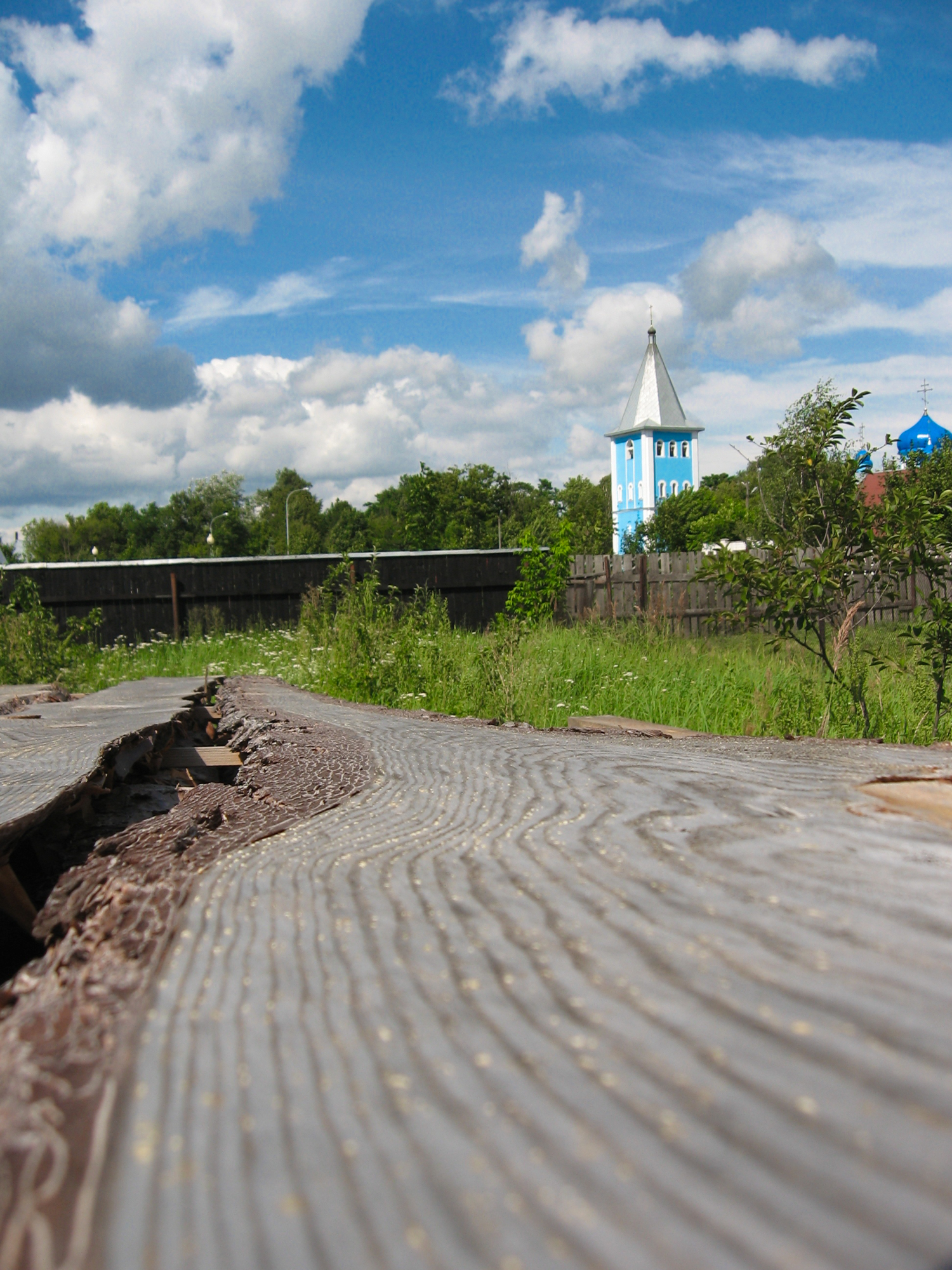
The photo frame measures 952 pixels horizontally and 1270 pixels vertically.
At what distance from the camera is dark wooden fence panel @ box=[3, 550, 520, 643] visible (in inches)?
669

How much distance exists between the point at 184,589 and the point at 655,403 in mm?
84668

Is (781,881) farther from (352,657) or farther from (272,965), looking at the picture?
(352,657)

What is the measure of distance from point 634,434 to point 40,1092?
327 feet

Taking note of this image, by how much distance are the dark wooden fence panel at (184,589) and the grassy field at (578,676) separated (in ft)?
23.1

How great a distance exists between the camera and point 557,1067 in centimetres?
41

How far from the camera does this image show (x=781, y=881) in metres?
0.68

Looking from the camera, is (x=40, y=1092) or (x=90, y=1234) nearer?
(x=90, y=1234)

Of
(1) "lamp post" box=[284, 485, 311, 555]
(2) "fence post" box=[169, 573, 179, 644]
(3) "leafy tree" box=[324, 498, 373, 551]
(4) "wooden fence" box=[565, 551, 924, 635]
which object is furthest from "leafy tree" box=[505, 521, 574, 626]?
(3) "leafy tree" box=[324, 498, 373, 551]

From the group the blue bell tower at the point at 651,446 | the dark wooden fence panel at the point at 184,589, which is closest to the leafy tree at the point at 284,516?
the blue bell tower at the point at 651,446

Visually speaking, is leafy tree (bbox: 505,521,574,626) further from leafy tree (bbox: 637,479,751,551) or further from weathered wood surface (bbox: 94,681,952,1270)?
leafy tree (bbox: 637,479,751,551)

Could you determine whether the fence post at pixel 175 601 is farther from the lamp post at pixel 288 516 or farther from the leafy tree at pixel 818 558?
the lamp post at pixel 288 516

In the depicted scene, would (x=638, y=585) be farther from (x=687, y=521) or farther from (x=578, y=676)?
(x=687, y=521)

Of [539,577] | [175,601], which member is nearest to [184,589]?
[175,601]

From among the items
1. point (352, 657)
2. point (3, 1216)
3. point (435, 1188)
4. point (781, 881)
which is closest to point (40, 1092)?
point (3, 1216)
